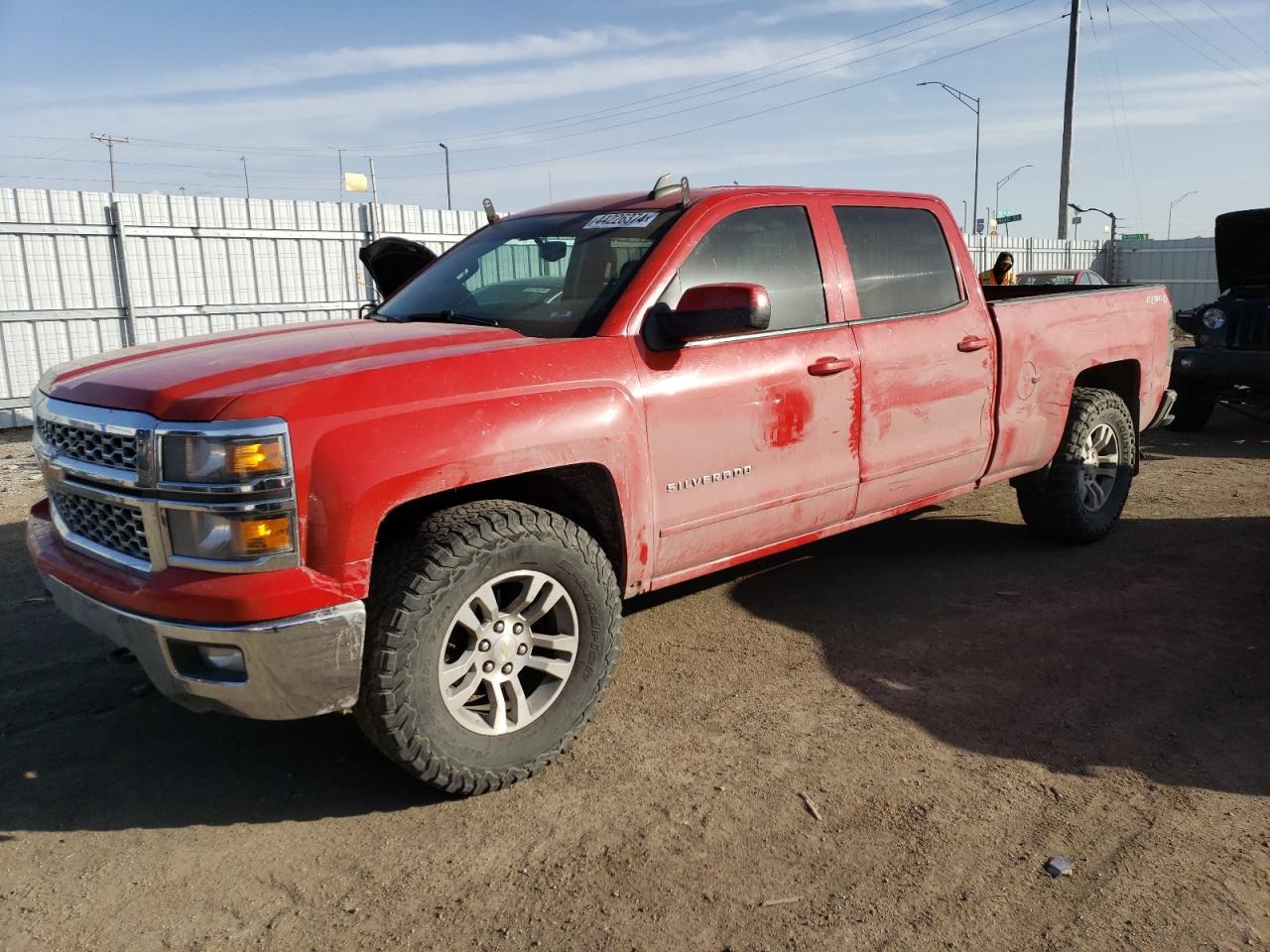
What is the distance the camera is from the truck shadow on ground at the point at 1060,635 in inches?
137

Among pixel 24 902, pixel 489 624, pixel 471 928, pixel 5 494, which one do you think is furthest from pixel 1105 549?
pixel 5 494

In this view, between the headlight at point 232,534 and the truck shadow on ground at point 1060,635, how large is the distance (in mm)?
2297

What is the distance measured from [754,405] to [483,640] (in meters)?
1.41

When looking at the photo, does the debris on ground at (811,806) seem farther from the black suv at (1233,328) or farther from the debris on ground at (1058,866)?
the black suv at (1233,328)

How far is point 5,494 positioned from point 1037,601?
7.33 metres

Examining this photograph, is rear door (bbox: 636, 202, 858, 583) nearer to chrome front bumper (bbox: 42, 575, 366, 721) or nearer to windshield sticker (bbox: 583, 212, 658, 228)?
windshield sticker (bbox: 583, 212, 658, 228)

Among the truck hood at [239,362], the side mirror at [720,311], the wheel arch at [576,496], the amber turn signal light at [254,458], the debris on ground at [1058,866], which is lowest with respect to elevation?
the debris on ground at [1058,866]

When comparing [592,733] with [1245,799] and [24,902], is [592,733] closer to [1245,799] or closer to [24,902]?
[24,902]

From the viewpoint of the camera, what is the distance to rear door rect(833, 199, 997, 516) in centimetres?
436

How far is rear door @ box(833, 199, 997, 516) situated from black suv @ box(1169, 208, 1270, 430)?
17.8ft

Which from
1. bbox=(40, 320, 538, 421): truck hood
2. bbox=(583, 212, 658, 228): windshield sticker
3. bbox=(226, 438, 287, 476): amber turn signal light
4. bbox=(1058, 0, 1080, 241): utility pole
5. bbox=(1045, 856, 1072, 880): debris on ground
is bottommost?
bbox=(1045, 856, 1072, 880): debris on ground

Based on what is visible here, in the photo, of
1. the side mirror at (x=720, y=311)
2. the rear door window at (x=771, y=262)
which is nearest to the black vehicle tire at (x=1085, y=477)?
the rear door window at (x=771, y=262)

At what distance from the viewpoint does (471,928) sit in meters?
2.56

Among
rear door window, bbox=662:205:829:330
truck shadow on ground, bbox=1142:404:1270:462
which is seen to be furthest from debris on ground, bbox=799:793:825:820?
truck shadow on ground, bbox=1142:404:1270:462
